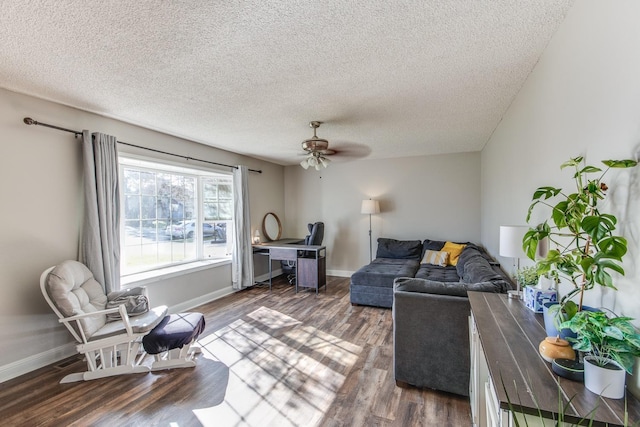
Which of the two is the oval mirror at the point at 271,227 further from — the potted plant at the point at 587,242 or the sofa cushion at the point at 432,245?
the potted plant at the point at 587,242

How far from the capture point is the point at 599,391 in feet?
2.84

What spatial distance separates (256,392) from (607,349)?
218cm

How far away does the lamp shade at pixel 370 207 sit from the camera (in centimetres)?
544

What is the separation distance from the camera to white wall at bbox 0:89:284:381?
242 centimetres

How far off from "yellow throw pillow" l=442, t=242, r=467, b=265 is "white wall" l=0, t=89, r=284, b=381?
16.3 ft

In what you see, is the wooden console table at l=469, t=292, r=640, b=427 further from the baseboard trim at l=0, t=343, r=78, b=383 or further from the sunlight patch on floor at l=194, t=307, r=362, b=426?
the baseboard trim at l=0, t=343, r=78, b=383

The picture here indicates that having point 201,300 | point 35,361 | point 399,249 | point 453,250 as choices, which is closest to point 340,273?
point 399,249

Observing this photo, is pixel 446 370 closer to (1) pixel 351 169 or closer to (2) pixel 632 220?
(2) pixel 632 220

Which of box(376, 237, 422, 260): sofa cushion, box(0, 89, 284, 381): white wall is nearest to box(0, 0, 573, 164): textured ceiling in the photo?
box(0, 89, 284, 381): white wall

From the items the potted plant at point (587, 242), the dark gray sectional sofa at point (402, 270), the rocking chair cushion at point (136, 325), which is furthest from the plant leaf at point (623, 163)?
the rocking chair cushion at point (136, 325)

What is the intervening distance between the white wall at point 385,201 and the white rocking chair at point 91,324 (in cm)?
406

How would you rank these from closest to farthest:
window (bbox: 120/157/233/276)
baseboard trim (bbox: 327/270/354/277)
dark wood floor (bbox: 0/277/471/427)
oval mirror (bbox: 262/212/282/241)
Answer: dark wood floor (bbox: 0/277/471/427) < window (bbox: 120/157/233/276) < oval mirror (bbox: 262/212/282/241) < baseboard trim (bbox: 327/270/354/277)

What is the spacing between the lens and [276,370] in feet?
8.39

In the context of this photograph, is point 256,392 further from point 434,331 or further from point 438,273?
point 438,273
